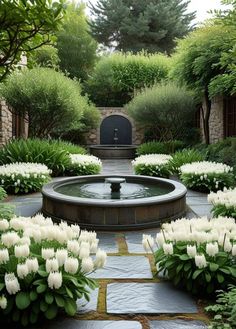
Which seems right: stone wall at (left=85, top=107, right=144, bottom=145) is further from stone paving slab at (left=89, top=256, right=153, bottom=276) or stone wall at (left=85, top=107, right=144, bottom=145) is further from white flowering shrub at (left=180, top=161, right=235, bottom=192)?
stone paving slab at (left=89, top=256, right=153, bottom=276)

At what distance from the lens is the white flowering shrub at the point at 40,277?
219 cm

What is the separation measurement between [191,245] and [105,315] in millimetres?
837

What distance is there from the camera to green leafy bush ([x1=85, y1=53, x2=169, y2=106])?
62.6 feet

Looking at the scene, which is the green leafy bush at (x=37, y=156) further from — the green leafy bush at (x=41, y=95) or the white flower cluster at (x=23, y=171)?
the green leafy bush at (x=41, y=95)

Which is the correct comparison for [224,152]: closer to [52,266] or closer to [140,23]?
[52,266]

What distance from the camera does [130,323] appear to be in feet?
7.77

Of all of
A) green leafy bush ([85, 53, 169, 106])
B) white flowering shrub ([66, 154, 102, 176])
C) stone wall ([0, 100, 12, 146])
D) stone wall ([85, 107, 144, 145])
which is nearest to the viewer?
white flowering shrub ([66, 154, 102, 176])

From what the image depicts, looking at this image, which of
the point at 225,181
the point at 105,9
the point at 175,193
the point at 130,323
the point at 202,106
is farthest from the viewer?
the point at 105,9

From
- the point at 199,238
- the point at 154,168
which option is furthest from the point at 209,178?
the point at 199,238

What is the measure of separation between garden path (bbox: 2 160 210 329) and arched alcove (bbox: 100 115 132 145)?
14.7 meters

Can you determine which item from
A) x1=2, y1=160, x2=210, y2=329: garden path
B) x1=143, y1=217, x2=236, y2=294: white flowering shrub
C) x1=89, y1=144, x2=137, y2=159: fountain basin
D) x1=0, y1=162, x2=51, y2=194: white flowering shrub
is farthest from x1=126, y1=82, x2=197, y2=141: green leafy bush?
x1=143, y1=217, x2=236, y2=294: white flowering shrub

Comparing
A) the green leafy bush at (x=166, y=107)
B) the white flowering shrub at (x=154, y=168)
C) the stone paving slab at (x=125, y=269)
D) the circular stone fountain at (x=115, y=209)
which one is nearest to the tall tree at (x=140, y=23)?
the green leafy bush at (x=166, y=107)

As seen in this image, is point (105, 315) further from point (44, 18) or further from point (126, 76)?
point (126, 76)

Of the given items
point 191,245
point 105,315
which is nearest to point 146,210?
point 191,245
